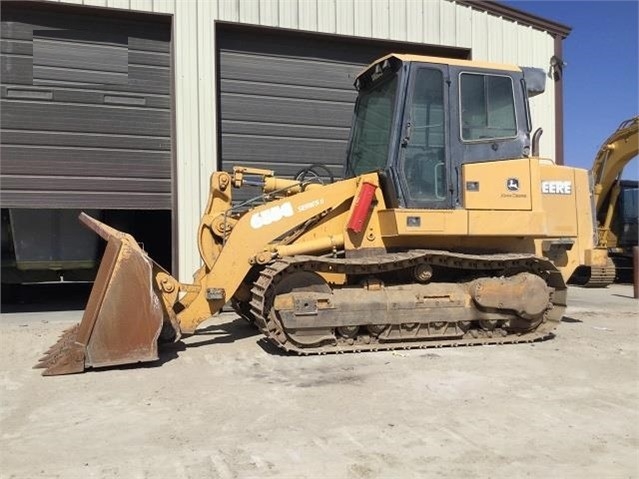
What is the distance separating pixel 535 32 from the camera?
12.4 metres

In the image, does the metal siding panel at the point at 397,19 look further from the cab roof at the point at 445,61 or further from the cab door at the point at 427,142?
the cab door at the point at 427,142

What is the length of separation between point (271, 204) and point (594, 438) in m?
4.11

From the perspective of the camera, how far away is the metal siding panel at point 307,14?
1055 cm

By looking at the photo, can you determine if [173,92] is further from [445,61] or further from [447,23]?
[447,23]

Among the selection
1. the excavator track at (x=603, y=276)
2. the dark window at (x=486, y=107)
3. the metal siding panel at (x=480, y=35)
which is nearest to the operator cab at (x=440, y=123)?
the dark window at (x=486, y=107)

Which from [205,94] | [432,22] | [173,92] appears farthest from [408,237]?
[432,22]

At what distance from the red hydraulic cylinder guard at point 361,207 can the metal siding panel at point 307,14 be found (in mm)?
4928

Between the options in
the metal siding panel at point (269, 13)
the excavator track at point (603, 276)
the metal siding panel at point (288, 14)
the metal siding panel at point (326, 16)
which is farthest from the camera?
the excavator track at point (603, 276)

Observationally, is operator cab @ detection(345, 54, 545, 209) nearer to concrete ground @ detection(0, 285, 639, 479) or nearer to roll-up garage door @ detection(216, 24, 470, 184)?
concrete ground @ detection(0, 285, 639, 479)

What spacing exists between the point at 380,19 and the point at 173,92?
415cm

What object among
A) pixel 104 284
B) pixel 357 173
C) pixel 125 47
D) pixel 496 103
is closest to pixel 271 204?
pixel 357 173

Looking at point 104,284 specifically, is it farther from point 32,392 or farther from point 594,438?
point 594,438

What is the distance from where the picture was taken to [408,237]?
23.0ft

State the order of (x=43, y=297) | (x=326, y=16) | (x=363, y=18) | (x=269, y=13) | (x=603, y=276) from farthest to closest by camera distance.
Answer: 1. (x=603, y=276)
2. (x=43, y=297)
3. (x=363, y=18)
4. (x=326, y=16)
5. (x=269, y=13)
